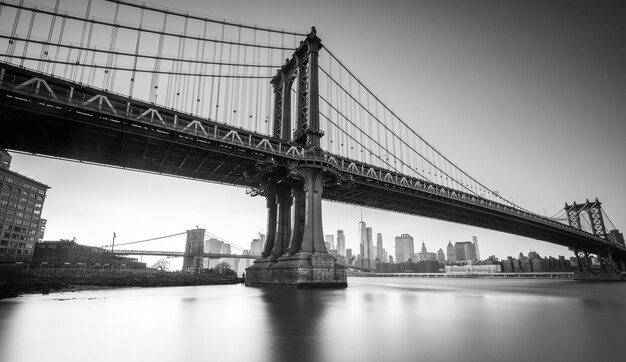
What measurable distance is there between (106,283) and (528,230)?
83.8 meters

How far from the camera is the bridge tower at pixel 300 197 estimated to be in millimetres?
29016

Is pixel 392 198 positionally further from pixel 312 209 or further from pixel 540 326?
pixel 540 326

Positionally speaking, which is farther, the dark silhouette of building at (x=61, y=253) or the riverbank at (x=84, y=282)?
the dark silhouette of building at (x=61, y=253)

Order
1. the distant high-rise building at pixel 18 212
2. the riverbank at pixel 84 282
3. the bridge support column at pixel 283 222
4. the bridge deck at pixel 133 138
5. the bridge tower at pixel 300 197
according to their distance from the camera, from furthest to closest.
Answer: the distant high-rise building at pixel 18 212, the bridge support column at pixel 283 222, the bridge tower at pixel 300 197, the bridge deck at pixel 133 138, the riverbank at pixel 84 282

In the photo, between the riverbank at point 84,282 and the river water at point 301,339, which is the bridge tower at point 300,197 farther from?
the river water at point 301,339

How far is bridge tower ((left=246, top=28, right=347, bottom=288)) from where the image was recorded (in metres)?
29.0

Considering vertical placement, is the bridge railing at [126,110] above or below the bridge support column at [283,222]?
above

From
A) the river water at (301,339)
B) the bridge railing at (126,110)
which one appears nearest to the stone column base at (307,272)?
the bridge railing at (126,110)

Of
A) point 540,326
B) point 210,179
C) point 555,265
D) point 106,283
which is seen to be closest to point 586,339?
point 540,326

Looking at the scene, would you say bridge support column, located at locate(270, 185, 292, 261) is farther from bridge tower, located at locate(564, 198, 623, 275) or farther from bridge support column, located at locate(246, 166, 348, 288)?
bridge tower, located at locate(564, 198, 623, 275)


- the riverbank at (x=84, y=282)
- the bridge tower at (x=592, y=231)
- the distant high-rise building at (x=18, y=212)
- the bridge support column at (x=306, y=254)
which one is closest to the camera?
the riverbank at (x=84, y=282)

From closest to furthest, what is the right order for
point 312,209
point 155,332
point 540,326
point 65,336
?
point 65,336 → point 155,332 → point 540,326 → point 312,209

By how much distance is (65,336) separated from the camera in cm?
626

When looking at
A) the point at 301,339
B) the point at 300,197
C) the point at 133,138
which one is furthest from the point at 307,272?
the point at 301,339
